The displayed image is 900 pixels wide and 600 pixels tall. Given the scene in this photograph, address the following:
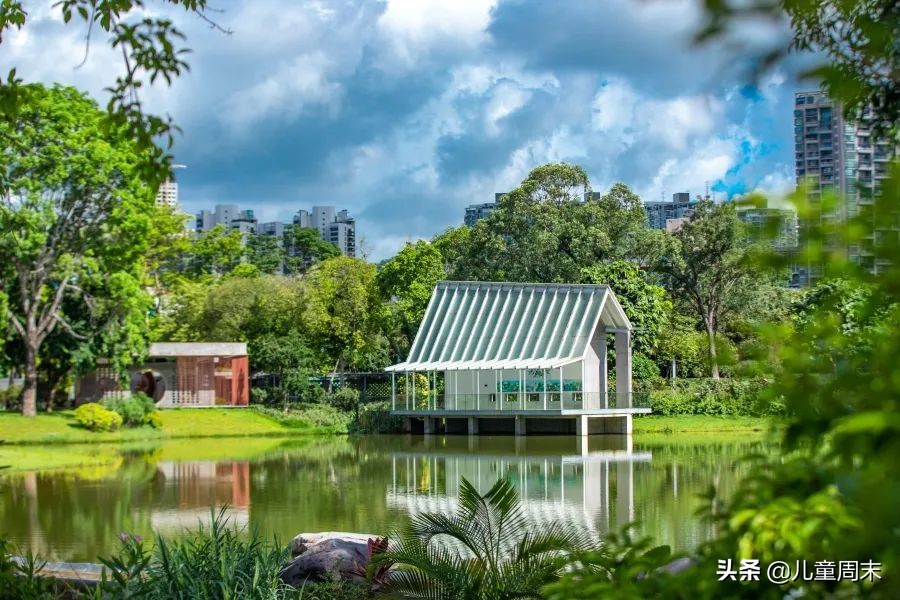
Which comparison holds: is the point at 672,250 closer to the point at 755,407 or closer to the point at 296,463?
the point at 296,463

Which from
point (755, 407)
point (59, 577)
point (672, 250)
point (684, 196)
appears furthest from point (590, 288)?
point (684, 196)

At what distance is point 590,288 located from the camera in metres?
35.9

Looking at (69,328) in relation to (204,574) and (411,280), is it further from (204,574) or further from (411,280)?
(204,574)

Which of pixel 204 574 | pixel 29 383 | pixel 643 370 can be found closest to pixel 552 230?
pixel 643 370

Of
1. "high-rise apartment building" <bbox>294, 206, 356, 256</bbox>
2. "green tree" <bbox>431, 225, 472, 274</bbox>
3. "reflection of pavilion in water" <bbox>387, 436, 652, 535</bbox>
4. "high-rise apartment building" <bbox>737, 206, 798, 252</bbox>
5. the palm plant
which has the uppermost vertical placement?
"high-rise apartment building" <bbox>294, 206, 356, 256</bbox>

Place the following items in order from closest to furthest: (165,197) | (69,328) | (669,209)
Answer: (69,328) < (669,209) < (165,197)

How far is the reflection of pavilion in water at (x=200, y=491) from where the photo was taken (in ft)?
52.4

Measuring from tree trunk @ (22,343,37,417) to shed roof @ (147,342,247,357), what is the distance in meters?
7.62

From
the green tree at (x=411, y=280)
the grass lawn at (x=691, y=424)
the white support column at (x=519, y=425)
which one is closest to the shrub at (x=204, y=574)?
the white support column at (x=519, y=425)

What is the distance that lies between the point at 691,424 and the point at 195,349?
1870cm

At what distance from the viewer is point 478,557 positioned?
7.71m

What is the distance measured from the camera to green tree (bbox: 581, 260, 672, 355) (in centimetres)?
3969

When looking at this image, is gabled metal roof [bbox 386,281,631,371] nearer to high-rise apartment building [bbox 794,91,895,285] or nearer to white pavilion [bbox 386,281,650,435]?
white pavilion [bbox 386,281,650,435]

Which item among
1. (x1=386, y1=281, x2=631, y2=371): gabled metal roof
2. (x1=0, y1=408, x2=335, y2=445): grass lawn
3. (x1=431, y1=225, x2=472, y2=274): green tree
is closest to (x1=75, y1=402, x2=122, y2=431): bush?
(x1=0, y1=408, x2=335, y2=445): grass lawn
